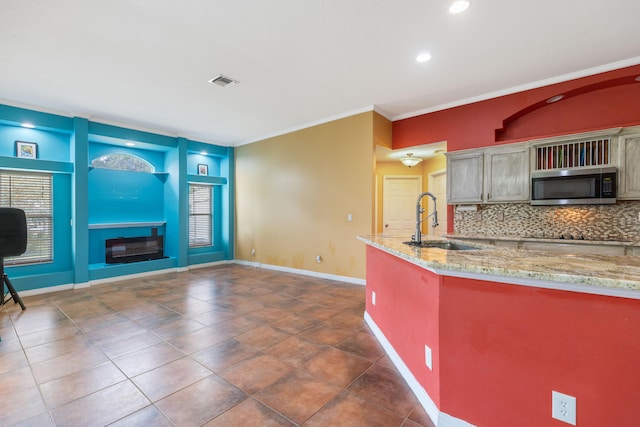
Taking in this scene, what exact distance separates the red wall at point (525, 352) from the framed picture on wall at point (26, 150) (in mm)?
6273

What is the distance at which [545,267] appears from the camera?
4.50 feet

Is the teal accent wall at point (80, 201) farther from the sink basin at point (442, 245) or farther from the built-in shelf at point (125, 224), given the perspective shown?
the sink basin at point (442, 245)

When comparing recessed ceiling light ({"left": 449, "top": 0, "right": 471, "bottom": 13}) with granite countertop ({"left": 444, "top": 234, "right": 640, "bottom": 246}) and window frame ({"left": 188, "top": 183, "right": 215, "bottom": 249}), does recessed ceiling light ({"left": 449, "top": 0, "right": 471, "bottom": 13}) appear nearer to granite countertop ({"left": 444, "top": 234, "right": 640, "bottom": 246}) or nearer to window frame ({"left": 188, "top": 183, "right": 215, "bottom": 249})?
granite countertop ({"left": 444, "top": 234, "right": 640, "bottom": 246})

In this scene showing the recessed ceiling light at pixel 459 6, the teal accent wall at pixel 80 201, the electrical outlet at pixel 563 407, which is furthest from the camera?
the teal accent wall at pixel 80 201

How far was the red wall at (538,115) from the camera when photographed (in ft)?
11.4

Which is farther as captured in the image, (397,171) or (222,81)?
(397,171)

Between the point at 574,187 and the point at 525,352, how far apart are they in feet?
10.4

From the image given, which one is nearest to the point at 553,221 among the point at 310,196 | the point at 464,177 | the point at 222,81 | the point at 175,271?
the point at 464,177

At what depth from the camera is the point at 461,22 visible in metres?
2.64

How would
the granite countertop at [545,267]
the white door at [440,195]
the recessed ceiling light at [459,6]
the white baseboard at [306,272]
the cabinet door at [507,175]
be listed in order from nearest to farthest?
1. the granite countertop at [545,267]
2. the recessed ceiling light at [459,6]
3. the cabinet door at [507,175]
4. the white baseboard at [306,272]
5. the white door at [440,195]

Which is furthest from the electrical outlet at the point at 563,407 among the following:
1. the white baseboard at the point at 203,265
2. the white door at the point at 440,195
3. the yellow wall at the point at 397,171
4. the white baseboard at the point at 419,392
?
the white baseboard at the point at 203,265

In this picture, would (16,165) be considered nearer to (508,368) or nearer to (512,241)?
(508,368)

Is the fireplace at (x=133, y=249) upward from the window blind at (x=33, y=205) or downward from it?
downward

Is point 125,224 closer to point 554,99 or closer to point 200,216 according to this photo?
point 200,216
